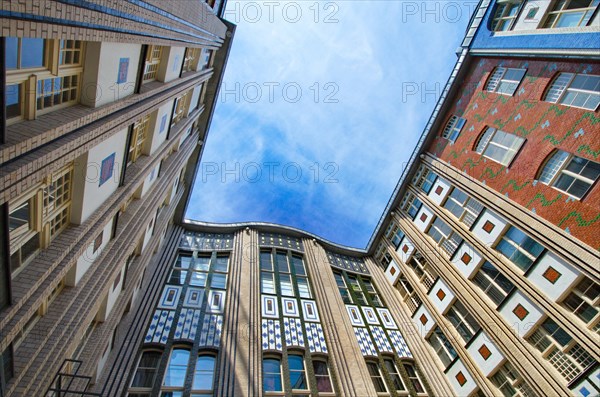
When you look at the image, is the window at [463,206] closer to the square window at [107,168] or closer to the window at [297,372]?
the window at [297,372]

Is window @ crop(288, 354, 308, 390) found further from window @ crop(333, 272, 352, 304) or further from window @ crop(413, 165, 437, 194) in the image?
window @ crop(413, 165, 437, 194)

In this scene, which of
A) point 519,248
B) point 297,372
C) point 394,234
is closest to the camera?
point 519,248

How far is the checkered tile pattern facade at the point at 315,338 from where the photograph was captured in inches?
706

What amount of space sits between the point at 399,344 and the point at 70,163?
2094 centimetres

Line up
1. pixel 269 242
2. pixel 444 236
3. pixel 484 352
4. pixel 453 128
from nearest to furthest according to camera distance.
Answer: pixel 484 352
pixel 444 236
pixel 453 128
pixel 269 242

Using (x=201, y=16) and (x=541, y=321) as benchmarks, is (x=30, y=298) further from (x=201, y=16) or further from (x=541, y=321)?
(x=541, y=321)

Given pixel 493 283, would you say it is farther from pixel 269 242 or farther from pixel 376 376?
pixel 269 242

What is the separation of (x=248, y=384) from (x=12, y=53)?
15010mm

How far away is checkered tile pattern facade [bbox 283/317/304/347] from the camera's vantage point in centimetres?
1784

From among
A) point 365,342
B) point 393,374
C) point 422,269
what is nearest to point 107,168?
point 365,342

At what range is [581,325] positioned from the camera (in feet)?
40.5

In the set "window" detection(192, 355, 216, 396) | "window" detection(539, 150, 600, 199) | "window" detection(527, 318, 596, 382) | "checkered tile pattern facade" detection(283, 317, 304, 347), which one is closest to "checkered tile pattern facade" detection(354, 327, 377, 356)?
"checkered tile pattern facade" detection(283, 317, 304, 347)

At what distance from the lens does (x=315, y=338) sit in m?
18.5

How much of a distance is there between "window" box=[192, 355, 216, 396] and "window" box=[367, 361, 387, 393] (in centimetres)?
911
